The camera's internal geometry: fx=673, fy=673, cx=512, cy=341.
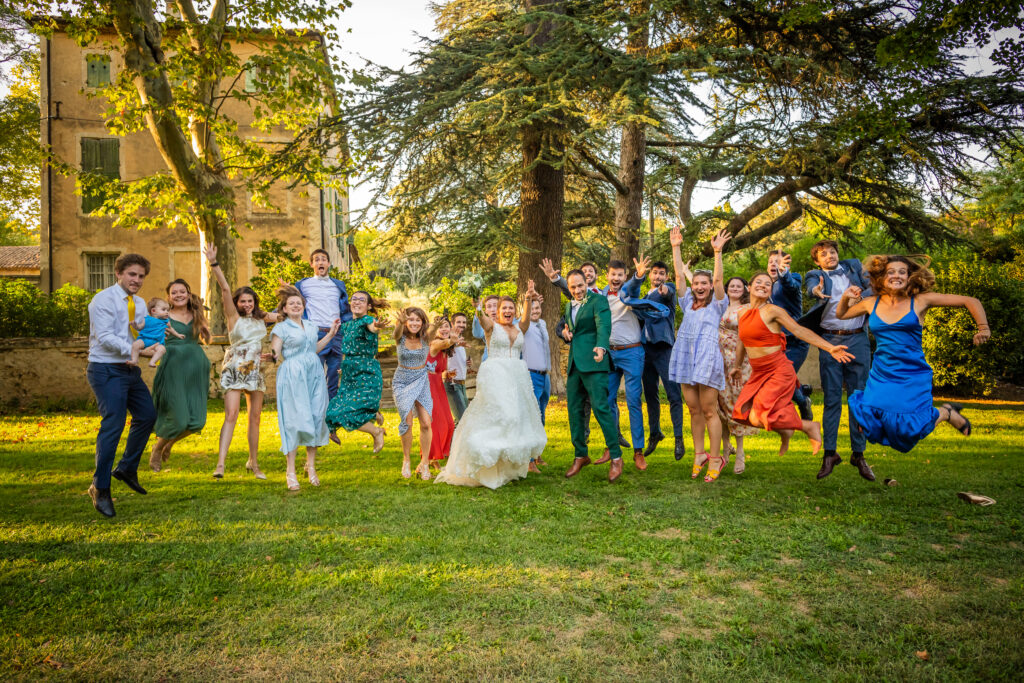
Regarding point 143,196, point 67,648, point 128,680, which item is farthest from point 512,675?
point 143,196

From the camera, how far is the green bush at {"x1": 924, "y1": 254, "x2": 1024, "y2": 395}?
1527 centimetres

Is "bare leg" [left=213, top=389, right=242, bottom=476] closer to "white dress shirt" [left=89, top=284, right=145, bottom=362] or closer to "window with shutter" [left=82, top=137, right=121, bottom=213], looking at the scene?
"white dress shirt" [left=89, top=284, right=145, bottom=362]

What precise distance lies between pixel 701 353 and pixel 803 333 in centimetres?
118

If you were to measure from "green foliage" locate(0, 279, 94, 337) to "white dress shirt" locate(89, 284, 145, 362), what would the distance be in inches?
409

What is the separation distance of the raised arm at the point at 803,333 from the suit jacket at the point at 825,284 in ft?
2.20

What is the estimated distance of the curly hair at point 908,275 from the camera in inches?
223

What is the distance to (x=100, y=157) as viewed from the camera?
957 inches

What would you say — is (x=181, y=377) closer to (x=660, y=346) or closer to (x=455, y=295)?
(x=660, y=346)

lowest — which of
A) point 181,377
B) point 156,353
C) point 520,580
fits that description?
point 520,580

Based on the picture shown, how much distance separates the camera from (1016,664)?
10.5ft

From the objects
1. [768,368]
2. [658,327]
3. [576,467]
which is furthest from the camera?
[658,327]

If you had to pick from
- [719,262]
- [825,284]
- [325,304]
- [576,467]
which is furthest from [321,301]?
[825,284]

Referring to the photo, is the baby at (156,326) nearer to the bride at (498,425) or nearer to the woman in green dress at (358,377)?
the woman in green dress at (358,377)

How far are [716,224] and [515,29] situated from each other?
5.89 meters
